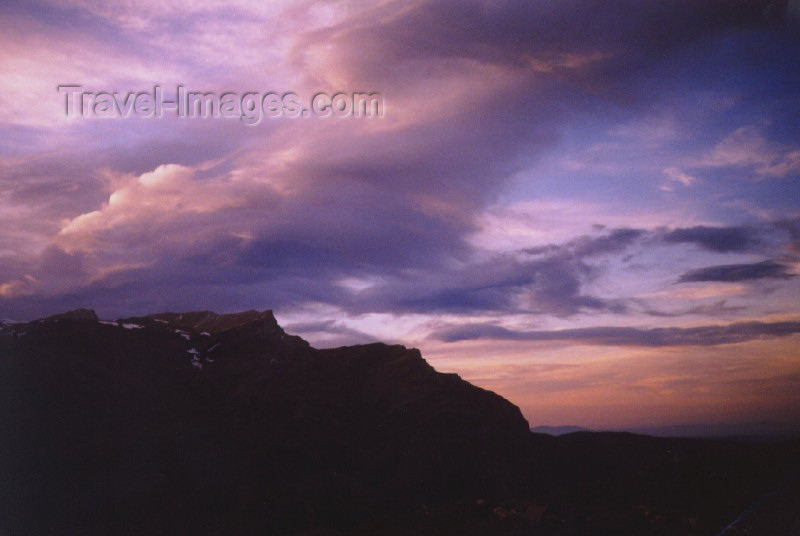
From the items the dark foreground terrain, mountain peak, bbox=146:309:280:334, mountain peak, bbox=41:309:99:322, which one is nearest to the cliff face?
the dark foreground terrain

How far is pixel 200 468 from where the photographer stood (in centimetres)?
11681

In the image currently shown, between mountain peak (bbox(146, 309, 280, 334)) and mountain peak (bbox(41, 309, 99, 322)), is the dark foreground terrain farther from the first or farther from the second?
mountain peak (bbox(41, 309, 99, 322))

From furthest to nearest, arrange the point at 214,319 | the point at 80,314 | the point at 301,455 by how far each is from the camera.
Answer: the point at 214,319 < the point at 80,314 < the point at 301,455

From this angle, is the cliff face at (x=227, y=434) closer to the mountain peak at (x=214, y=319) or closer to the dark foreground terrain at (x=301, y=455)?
the dark foreground terrain at (x=301, y=455)

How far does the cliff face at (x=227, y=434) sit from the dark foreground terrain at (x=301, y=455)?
300 millimetres

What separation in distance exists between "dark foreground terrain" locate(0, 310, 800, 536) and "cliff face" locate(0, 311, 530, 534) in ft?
0.98

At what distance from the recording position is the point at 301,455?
122 metres

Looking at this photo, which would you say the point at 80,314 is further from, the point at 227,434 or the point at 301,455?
the point at 301,455

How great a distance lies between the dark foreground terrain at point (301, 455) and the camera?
97188 mm

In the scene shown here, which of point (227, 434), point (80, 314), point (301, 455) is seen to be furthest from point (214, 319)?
point (301, 455)

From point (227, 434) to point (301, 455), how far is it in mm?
15305

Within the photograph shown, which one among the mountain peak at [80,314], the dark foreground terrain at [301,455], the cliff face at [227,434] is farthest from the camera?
the mountain peak at [80,314]

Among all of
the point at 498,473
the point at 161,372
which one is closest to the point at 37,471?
the point at 161,372

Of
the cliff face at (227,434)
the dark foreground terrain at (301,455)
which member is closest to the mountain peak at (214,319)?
the cliff face at (227,434)
